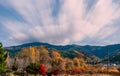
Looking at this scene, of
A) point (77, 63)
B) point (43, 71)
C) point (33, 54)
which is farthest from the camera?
point (33, 54)

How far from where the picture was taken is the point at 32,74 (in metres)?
43.3

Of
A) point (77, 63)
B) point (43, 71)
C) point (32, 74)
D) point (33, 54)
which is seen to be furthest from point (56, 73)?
point (33, 54)

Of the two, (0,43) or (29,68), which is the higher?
(0,43)

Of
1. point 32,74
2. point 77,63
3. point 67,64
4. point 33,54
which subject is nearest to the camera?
point 32,74

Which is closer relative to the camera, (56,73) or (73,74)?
(56,73)

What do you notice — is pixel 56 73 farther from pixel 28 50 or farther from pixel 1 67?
pixel 28 50

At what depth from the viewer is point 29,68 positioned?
4488 centimetres

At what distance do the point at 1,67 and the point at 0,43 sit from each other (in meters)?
3.35

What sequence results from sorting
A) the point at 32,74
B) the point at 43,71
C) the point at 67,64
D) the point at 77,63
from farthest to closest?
1. the point at 77,63
2. the point at 67,64
3. the point at 32,74
4. the point at 43,71

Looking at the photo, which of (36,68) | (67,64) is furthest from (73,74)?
(67,64)

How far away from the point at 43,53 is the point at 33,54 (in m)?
7.68

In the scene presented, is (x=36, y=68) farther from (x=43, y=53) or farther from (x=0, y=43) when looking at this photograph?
(x=43, y=53)

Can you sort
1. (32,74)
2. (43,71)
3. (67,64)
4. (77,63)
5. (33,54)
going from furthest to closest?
1. (33,54)
2. (77,63)
3. (67,64)
4. (32,74)
5. (43,71)

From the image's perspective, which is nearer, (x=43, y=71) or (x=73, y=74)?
(x=43, y=71)
